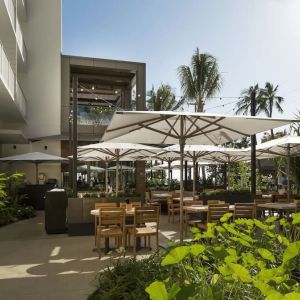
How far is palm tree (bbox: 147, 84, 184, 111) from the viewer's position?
29203mm

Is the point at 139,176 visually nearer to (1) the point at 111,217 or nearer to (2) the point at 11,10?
(2) the point at 11,10

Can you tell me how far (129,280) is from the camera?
3.74 meters


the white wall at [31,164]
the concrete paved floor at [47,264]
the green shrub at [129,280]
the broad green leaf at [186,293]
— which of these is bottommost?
the concrete paved floor at [47,264]

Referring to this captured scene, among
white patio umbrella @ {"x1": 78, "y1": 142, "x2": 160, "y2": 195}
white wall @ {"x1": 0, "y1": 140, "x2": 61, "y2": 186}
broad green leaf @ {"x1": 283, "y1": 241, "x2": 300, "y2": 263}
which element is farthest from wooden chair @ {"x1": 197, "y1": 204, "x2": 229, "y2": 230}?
white wall @ {"x1": 0, "y1": 140, "x2": 61, "y2": 186}

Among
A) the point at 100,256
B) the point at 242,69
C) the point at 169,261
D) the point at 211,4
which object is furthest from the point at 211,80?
the point at 169,261

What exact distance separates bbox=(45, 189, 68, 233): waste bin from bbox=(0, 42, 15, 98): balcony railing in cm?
524

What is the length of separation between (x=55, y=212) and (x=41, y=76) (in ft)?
43.6

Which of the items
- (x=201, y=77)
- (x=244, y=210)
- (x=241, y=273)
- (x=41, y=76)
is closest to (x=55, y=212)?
(x=244, y=210)

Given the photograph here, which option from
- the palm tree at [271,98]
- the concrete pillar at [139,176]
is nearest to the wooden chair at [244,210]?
the concrete pillar at [139,176]

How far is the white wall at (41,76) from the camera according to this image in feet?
68.9

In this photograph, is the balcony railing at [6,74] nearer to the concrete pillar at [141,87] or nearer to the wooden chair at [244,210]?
the concrete pillar at [141,87]

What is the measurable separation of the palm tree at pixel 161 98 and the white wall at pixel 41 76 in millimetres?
9911

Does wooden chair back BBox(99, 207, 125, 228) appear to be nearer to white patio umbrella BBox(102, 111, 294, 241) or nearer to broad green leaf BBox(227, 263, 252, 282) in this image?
white patio umbrella BBox(102, 111, 294, 241)

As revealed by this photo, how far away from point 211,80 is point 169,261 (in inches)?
956
